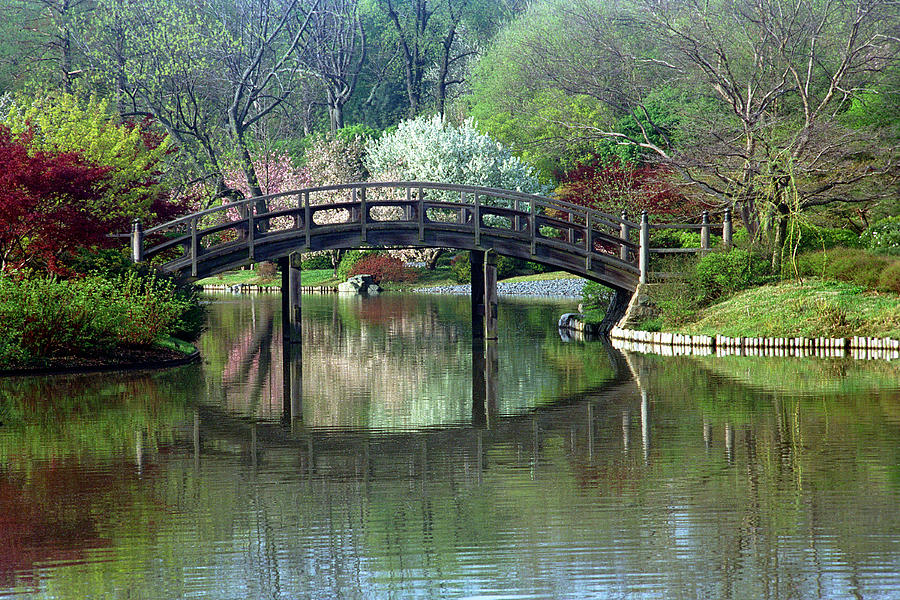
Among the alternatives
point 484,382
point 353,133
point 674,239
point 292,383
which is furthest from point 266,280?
point 484,382

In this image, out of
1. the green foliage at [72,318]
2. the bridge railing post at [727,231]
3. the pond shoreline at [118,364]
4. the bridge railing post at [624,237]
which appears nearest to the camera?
the green foliage at [72,318]

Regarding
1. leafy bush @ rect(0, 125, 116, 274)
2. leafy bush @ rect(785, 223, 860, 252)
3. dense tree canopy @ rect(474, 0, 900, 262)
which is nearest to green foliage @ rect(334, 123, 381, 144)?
dense tree canopy @ rect(474, 0, 900, 262)

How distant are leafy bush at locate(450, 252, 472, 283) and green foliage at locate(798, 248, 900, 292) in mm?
33143

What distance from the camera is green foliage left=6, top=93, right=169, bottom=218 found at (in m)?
29.5

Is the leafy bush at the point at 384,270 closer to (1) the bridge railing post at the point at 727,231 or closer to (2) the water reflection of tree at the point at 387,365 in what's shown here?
(2) the water reflection of tree at the point at 387,365

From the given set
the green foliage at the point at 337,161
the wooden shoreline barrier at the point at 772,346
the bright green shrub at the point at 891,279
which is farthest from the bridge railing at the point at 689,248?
the green foliage at the point at 337,161

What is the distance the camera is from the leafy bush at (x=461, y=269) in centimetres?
6034

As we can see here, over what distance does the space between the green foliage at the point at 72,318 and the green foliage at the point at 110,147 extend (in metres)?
6.57

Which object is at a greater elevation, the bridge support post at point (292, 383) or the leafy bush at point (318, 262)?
the leafy bush at point (318, 262)

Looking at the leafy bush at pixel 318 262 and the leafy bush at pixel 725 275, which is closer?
the leafy bush at pixel 725 275

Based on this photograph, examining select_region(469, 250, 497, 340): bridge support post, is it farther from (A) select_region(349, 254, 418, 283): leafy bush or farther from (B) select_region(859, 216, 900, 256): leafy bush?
(A) select_region(349, 254, 418, 283): leafy bush

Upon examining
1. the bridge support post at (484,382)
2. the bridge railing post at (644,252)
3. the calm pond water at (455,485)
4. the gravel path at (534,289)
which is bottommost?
the calm pond water at (455,485)

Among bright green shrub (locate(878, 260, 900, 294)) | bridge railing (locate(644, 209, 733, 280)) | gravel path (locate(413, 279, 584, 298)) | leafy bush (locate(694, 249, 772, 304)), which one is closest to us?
bright green shrub (locate(878, 260, 900, 294))

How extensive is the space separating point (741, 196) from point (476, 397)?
1519 cm
